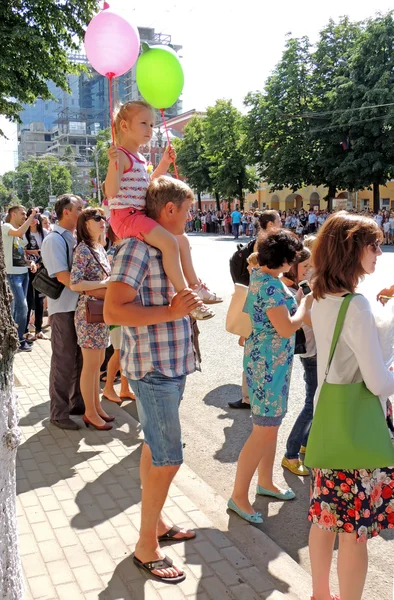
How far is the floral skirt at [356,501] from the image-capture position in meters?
2.56

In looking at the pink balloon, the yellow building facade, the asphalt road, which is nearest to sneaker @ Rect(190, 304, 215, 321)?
the asphalt road

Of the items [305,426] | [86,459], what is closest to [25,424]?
[86,459]

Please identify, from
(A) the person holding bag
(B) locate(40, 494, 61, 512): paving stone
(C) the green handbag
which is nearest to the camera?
(C) the green handbag

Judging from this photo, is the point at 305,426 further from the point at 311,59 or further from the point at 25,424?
the point at 311,59

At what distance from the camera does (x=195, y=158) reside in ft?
191

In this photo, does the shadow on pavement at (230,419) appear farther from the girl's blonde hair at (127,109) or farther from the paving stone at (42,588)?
the girl's blonde hair at (127,109)

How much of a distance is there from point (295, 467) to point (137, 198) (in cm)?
247

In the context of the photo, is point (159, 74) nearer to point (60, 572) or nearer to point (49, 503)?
point (49, 503)

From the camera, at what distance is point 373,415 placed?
2.47 meters

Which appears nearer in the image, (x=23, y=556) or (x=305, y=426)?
(x=23, y=556)

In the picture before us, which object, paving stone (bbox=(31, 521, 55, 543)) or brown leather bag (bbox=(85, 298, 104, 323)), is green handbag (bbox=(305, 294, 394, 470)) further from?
brown leather bag (bbox=(85, 298, 104, 323))

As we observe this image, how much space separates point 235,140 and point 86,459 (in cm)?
4909

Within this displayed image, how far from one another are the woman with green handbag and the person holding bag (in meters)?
2.69

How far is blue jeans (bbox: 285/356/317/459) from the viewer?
4.46 metres
